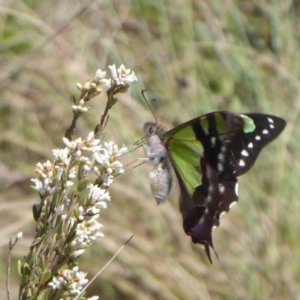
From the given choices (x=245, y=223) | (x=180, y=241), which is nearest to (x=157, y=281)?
(x=180, y=241)

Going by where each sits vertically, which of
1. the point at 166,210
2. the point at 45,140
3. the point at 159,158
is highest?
the point at 45,140

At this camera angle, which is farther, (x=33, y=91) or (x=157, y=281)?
(x=33, y=91)

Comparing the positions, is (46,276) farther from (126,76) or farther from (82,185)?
(126,76)

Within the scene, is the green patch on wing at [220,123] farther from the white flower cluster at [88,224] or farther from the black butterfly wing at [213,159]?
the white flower cluster at [88,224]

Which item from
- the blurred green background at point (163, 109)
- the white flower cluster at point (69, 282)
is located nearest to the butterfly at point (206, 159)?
the white flower cluster at point (69, 282)

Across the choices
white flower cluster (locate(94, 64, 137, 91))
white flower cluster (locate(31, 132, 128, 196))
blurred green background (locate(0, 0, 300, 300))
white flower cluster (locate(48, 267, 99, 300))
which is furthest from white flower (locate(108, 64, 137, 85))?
blurred green background (locate(0, 0, 300, 300))

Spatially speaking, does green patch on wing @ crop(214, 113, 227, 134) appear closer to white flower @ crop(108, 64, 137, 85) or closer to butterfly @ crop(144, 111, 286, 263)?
butterfly @ crop(144, 111, 286, 263)

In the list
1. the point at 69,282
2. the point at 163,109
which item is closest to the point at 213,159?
the point at 69,282

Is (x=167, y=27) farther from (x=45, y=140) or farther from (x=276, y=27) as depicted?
(x=45, y=140)
